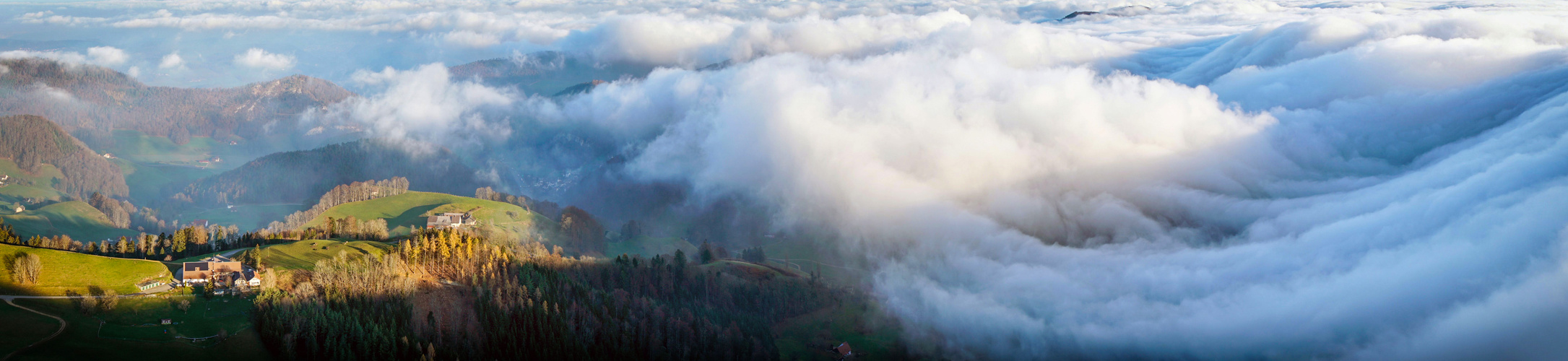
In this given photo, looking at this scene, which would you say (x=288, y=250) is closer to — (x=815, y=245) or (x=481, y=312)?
(x=481, y=312)

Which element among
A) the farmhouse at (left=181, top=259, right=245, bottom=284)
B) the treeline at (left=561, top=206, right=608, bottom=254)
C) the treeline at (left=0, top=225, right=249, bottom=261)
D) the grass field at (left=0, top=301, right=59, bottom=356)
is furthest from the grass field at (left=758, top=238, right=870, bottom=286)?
the grass field at (left=0, top=301, right=59, bottom=356)

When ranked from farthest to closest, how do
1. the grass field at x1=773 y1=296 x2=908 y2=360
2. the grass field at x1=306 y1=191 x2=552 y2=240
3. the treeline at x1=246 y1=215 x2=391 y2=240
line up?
the grass field at x1=306 y1=191 x2=552 y2=240, the treeline at x1=246 y1=215 x2=391 y2=240, the grass field at x1=773 y1=296 x2=908 y2=360

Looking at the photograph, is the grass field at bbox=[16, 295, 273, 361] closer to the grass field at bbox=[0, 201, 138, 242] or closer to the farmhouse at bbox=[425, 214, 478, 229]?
the farmhouse at bbox=[425, 214, 478, 229]

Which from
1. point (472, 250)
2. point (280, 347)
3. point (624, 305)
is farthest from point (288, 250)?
point (624, 305)

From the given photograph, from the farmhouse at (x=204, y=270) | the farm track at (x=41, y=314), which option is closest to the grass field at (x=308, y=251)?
the farmhouse at (x=204, y=270)

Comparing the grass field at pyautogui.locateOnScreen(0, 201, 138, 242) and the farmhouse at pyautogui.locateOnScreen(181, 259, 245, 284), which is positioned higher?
the grass field at pyautogui.locateOnScreen(0, 201, 138, 242)

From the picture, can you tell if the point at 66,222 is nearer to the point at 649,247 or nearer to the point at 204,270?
the point at 649,247

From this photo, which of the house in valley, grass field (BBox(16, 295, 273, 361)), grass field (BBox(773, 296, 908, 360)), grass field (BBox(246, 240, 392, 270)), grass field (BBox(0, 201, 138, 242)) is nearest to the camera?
grass field (BBox(16, 295, 273, 361))
